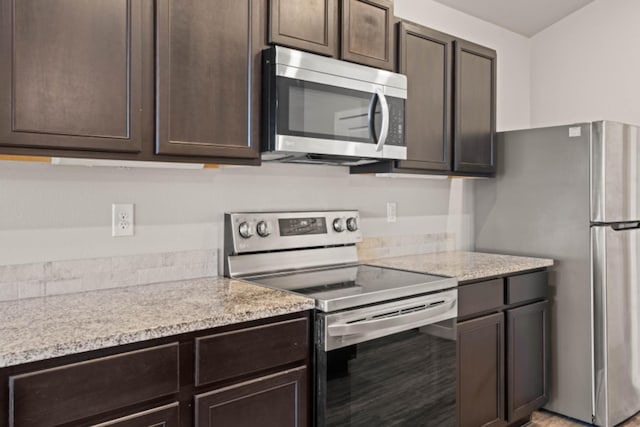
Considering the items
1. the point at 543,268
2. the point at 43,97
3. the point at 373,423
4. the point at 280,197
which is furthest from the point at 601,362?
the point at 43,97

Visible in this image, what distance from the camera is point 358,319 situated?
1.76 metres

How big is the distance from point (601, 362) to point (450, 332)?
3.54 feet

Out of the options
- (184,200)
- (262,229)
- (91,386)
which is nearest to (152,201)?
(184,200)

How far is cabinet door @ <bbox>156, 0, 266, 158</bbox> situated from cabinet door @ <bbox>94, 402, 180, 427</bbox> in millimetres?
797

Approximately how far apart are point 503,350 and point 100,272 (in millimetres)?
1889

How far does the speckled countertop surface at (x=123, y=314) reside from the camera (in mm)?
1187

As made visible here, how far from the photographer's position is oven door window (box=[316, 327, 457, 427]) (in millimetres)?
1692

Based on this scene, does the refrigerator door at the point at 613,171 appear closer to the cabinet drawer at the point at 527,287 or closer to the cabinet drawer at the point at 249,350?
the cabinet drawer at the point at 527,287

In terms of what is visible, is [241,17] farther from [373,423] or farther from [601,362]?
[601,362]

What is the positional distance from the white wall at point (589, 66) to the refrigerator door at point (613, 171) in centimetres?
69

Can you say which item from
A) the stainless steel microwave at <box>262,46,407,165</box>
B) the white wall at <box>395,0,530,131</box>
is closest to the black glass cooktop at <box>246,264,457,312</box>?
the stainless steel microwave at <box>262,46,407,165</box>

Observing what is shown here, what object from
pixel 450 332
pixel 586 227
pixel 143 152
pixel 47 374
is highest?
pixel 143 152

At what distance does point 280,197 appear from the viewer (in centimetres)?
235

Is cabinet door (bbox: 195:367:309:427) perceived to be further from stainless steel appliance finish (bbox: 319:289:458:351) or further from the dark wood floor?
the dark wood floor
